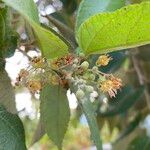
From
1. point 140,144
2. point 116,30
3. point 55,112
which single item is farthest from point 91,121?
→ point 140,144

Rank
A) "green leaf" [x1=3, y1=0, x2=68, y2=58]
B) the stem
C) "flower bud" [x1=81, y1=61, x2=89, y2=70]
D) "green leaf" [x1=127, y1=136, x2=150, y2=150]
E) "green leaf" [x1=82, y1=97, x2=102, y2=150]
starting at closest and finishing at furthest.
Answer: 1. "green leaf" [x1=3, y1=0, x2=68, y2=58]
2. "flower bud" [x1=81, y1=61, x2=89, y2=70]
3. "green leaf" [x1=82, y1=97, x2=102, y2=150]
4. "green leaf" [x1=127, y1=136, x2=150, y2=150]
5. the stem

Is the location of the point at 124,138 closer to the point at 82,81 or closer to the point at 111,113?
the point at 111,113

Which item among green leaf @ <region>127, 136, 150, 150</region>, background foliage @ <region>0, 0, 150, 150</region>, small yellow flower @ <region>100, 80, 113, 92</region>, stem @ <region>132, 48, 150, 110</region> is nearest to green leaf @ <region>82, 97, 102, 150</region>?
background foliage @ <region>0, 0, 150, 150</region>

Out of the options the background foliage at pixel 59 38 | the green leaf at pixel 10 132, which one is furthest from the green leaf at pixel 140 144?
the green leaf at pixel 10 132

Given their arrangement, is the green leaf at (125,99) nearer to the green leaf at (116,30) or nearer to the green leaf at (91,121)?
the green leaf at (91,121)

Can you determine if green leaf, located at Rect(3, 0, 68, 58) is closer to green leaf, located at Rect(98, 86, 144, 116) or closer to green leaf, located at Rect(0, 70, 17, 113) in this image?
green leaf, located at Rect(0, 70, 17, 113)
